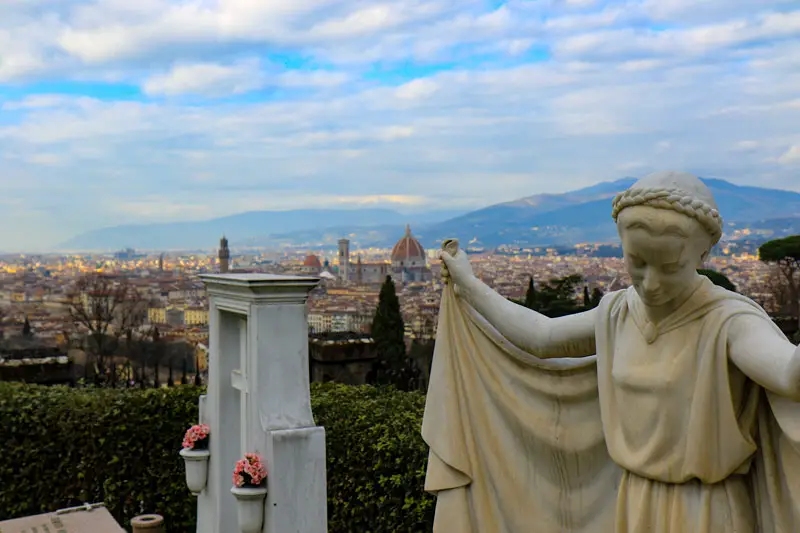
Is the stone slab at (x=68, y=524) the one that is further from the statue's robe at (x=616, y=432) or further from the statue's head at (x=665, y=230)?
the statue's head at (x=665, y=230)

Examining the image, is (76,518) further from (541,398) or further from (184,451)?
(541,398)

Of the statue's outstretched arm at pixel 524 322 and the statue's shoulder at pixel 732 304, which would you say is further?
→ the statue's outstretched arm at pixel 524 322

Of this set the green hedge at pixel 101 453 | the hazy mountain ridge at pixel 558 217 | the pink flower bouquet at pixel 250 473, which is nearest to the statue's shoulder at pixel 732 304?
the pink flower bouquet at pixel 250 473

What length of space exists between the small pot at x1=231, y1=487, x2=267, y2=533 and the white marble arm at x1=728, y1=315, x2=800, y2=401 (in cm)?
346

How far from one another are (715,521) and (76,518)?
4.57 meters

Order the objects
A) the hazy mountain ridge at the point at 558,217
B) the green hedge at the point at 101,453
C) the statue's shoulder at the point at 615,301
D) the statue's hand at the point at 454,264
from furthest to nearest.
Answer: the hazy mountain ridge at the point at 558,217 → the green hedge at the point at 101,453 → the statue's hand at the point at 454,264 → the statue's shoulder at the point at 615,301

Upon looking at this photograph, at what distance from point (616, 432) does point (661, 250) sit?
48 cm

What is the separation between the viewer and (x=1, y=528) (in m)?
4.92

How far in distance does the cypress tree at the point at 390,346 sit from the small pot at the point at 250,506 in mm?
6500

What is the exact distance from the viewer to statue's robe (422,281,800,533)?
5.59 ft

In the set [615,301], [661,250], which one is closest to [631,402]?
[615,301]

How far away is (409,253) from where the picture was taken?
78.6 meters

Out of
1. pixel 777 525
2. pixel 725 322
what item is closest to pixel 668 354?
pixel 725 322

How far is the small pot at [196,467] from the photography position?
5.36m
